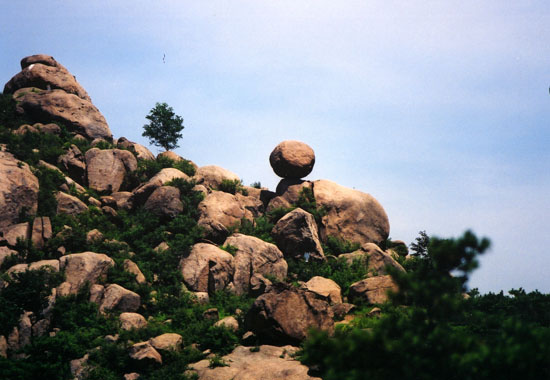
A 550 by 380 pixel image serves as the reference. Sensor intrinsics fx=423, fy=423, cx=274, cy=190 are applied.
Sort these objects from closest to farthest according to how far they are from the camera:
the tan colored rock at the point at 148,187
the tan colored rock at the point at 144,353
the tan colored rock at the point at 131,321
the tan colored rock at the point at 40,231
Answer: the tan colored rock at the point at 144,353 → the tan colored rock at the point at 131,321 → the tan colored rock at the point at 40,231 → the tan colored rock at the point at 148,187

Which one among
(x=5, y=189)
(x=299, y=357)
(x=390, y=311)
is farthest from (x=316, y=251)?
(x=5, y=189)

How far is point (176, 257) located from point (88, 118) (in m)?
22.7

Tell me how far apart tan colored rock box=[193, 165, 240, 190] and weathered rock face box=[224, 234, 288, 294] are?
10.4 metres

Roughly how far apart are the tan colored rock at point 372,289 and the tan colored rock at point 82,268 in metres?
16.6

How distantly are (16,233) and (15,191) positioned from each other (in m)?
3.64

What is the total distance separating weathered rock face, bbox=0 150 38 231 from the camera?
28688 mm

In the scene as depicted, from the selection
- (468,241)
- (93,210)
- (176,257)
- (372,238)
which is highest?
(372,238)

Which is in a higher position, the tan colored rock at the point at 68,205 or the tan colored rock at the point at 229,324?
the tan colored rock at the point at 68,205

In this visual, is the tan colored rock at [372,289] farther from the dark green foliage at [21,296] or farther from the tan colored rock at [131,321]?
the dark green foliage at [21,296]

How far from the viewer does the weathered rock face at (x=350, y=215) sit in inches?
1535

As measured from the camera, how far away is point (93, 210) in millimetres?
33500

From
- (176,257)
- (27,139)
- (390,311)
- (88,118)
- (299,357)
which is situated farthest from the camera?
(88,118)

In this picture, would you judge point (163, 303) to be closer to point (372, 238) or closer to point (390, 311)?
point (390, 311)

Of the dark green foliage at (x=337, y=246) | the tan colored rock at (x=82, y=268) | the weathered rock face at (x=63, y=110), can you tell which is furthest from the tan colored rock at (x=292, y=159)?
the tan colored rock at (x=82, y=268)
